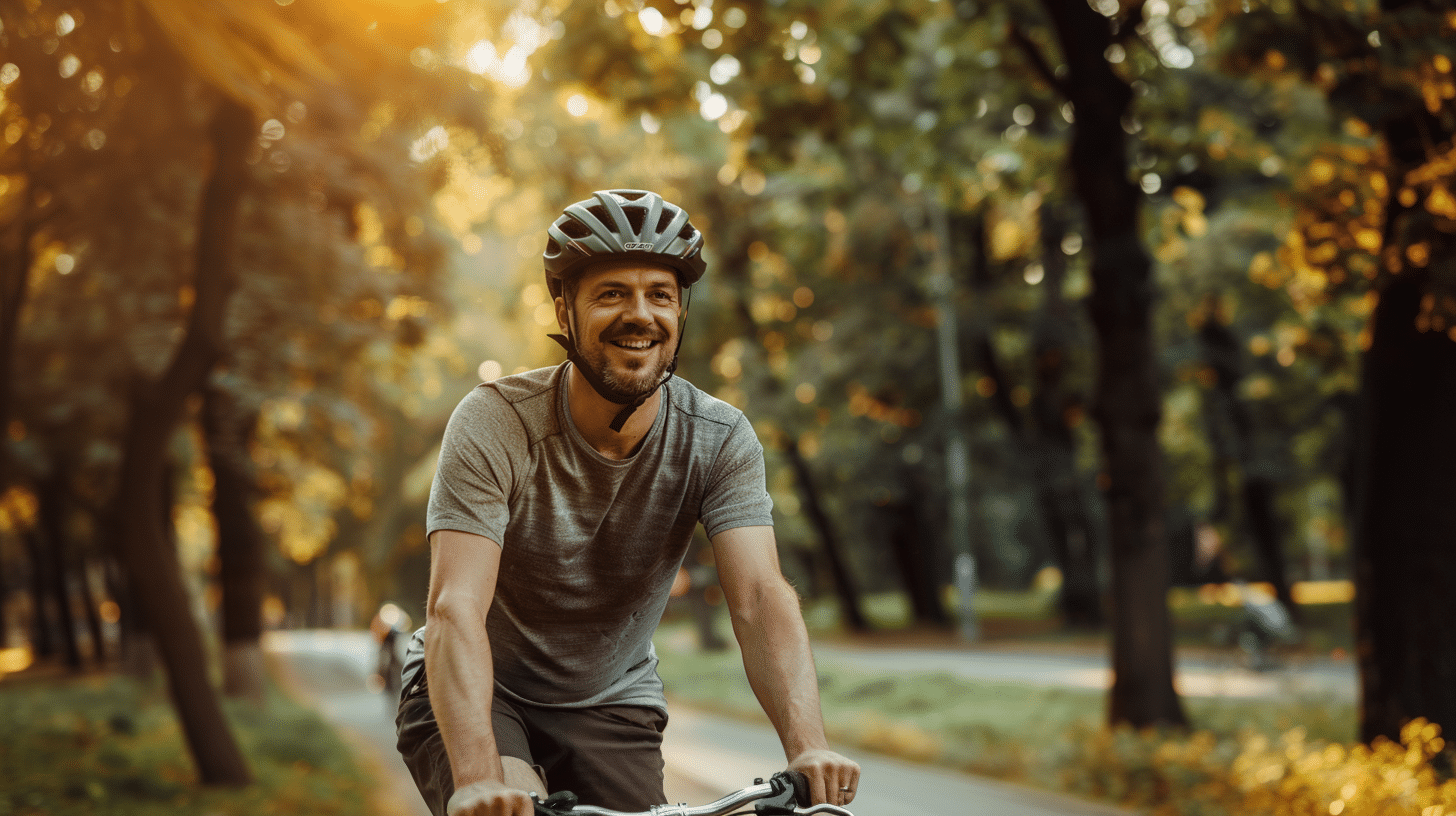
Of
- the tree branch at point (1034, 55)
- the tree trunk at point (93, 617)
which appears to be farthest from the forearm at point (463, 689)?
the tree trunk at point (93, 617)

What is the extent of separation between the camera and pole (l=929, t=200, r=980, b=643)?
2364 centimetres

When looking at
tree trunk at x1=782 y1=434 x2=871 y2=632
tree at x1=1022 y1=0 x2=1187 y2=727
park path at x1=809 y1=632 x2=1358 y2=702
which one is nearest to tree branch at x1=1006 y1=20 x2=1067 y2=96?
tree at x1=1022 y1=0 x2=1187 y2=727

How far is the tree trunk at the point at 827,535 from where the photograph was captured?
2680cm

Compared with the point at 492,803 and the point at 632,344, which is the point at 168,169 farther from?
the point at 492,803

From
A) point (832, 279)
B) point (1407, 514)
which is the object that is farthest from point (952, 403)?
point (1407, 514)

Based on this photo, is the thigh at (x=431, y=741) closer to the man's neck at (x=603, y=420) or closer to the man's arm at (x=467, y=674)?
the man's arm at (x=467, y=674)

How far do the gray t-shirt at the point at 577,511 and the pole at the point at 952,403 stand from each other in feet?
65.8

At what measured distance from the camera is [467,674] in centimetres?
265

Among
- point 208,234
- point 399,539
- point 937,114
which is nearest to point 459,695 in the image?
point 208,234

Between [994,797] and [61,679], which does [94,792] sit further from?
[61,679]

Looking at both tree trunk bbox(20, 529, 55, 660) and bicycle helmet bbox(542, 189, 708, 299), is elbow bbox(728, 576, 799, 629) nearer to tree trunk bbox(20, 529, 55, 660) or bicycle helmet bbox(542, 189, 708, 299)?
bicycle helmet bbox(542, 189, 708, 299)

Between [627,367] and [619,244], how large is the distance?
28 centimetres

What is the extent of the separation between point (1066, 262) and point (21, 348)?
16.4 m

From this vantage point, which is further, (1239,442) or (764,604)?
(1239,442)
